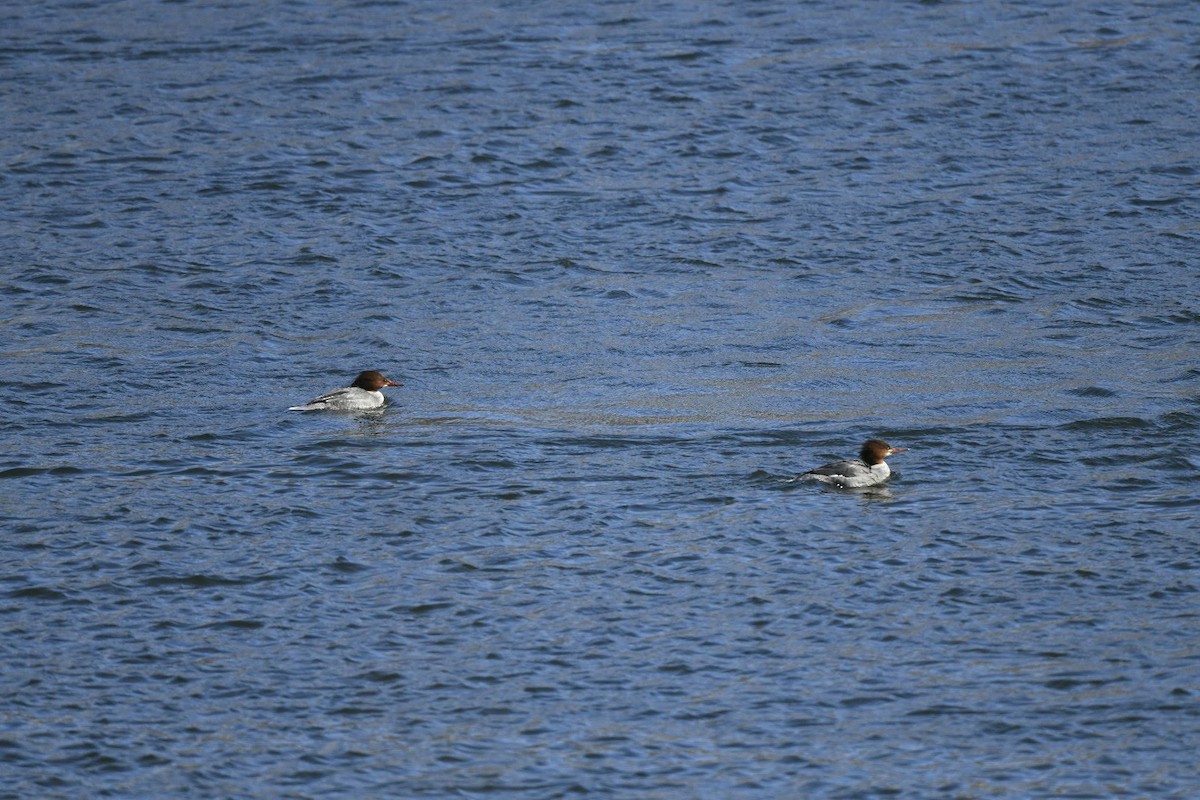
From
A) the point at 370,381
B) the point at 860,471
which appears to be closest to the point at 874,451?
the point at 860,471

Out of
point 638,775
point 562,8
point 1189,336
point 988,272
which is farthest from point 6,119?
point 638,775

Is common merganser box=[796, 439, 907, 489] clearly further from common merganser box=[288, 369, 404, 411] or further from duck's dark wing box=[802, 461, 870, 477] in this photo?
common merganser box=[288, 369, 404, 411]

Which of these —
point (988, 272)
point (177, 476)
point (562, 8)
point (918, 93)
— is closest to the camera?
point (177, 476)

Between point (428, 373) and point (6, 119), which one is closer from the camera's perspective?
point (428, 373)

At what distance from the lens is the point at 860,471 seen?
44.1 ft

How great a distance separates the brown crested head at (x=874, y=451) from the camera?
1353 cm

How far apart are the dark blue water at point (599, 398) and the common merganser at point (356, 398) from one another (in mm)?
167

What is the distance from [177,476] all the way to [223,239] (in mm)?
6246

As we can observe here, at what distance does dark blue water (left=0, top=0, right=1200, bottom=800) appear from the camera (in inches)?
402

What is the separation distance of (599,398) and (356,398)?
2154 mm

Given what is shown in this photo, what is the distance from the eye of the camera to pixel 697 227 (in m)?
19.9

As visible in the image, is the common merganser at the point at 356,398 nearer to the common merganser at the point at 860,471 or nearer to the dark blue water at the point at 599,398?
the dark blue water at the point at 599,398

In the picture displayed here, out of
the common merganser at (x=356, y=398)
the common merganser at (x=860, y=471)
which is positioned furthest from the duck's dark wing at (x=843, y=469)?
the common merganser at (x=356, y=398)

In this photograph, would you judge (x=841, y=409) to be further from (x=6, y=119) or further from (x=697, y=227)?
(x=6, y=119)
